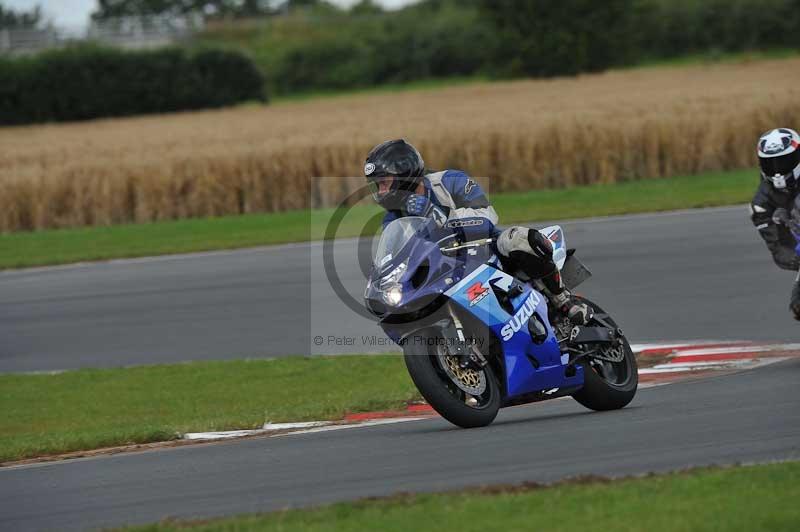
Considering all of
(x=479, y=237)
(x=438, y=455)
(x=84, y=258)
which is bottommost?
(x=84, y=258)

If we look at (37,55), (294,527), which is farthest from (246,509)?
(37,55)

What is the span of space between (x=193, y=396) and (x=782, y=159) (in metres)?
5.71

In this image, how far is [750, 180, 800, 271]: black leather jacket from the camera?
36.9 ft

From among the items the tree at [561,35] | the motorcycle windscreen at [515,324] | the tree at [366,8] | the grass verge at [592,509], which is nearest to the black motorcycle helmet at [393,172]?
the motorcycle windscreen at [515,324]

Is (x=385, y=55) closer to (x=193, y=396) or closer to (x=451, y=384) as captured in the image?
(x=193, y=396)

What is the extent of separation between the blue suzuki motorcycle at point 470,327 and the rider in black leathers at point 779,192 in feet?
9.07

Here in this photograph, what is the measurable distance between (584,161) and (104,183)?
400 inches

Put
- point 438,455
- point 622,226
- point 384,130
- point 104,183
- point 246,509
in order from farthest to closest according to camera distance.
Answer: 1. point 384,130
2. point 104,183
3. point 622,226
4. point 438,455
5. point 246,509

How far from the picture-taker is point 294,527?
6.21 meters

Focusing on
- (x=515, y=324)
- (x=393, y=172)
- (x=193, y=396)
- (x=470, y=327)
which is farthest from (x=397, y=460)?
(x=193, y=396)

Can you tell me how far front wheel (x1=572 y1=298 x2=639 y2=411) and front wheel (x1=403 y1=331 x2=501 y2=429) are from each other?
2.71ft

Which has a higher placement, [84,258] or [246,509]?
[246,509]

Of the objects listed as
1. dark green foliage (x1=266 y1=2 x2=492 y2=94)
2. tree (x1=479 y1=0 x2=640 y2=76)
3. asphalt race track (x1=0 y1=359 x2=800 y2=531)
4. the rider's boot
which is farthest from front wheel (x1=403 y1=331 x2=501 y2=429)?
dark green foliage (x1=266 y1=2 x2=492 y2=94)

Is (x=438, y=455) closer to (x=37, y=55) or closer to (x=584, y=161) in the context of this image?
(x=584, y=161)
